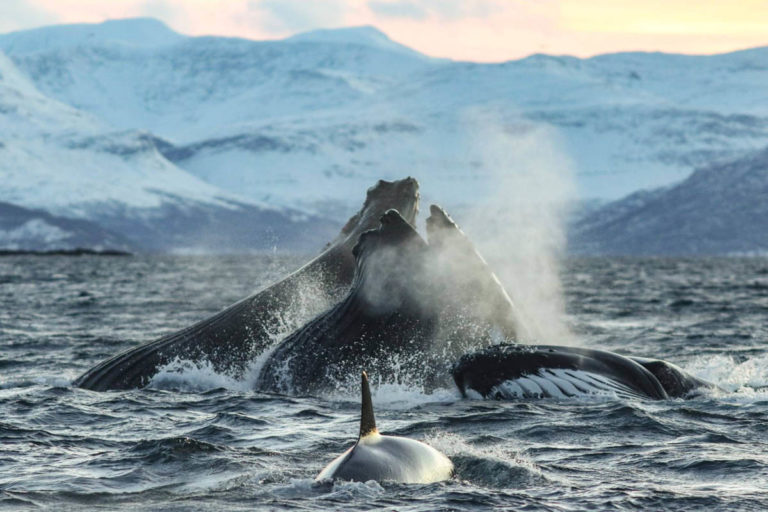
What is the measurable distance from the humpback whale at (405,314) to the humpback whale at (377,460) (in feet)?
16.6

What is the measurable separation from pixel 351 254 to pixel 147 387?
3.37 metres

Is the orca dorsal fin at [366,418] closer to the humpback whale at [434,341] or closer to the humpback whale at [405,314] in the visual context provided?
the humpback whale at [434,341]

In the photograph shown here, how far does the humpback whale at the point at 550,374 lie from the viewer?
1438 centimetres

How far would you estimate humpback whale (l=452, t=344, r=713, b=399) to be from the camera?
1438 centimetres

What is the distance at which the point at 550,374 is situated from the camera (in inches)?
571

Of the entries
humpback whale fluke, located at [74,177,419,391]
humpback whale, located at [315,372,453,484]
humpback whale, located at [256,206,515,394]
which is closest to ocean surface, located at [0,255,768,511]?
humpback whale, located at [315,372,453,484]

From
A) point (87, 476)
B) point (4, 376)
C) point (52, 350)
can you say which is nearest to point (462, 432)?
point (87, 476)

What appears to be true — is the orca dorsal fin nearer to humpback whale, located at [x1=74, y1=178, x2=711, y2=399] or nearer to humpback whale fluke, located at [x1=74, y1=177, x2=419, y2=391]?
humpback whale, located at [x1=74, y1=178, x2=711, y2=399]

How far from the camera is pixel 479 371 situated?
47.6 feet

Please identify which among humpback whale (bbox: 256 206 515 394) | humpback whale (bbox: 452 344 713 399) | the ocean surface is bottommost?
the ocean surface

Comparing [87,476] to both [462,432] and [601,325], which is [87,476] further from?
[601,325]

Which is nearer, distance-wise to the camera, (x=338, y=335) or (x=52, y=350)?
(x=338, y=335)

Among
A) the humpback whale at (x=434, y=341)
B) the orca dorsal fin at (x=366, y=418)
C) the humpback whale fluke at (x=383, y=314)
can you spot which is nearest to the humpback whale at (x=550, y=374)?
the humpback whale at (x=434, y=341)

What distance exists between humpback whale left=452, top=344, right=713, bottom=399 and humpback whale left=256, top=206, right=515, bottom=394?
1.67 feet
